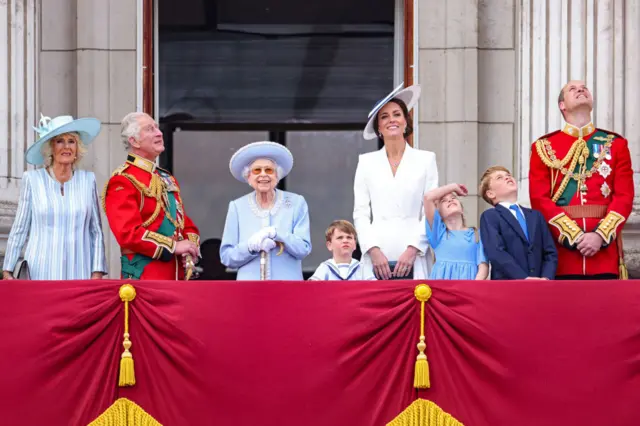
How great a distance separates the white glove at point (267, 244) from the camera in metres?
8.66

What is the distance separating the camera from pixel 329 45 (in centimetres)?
1271

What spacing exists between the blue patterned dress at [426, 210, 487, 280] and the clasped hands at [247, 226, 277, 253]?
974mm

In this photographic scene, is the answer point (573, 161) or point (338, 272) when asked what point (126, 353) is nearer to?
point (338, 272)

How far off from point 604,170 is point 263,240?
2200 millimetres

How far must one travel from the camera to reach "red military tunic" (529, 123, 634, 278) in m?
8.80

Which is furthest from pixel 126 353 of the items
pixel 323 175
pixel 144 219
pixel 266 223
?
pixel 323 175

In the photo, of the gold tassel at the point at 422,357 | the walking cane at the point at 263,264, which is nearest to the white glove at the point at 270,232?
the walking cane at the point at 263,264

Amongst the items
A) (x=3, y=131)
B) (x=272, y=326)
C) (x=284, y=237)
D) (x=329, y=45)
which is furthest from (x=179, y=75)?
(x=272, y=326)

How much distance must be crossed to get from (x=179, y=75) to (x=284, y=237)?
13.5 ft

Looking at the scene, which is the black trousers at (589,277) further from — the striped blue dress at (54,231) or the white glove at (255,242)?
the striped blue dress at (54,231)

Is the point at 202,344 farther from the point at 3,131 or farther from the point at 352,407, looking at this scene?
the point at 3,131

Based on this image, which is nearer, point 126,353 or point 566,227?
point 126,353

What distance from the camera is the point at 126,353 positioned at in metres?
7.86

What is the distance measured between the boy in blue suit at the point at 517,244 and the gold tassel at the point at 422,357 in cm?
75
